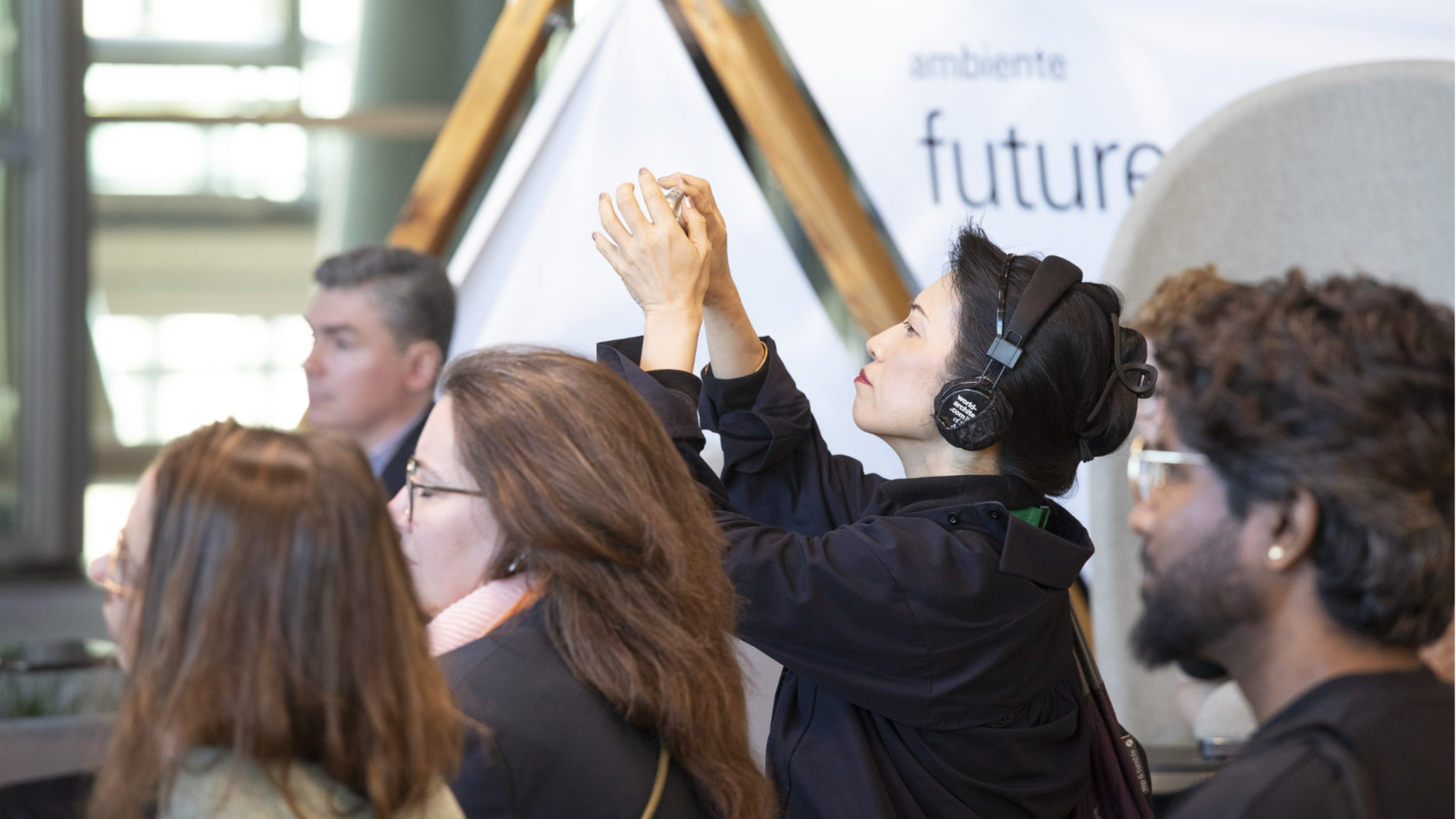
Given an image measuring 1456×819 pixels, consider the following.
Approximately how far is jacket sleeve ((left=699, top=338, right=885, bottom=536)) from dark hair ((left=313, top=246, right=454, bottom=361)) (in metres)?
1.26

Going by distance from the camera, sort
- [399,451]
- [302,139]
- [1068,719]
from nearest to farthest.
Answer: [1068,719], [399,451], [302,139]

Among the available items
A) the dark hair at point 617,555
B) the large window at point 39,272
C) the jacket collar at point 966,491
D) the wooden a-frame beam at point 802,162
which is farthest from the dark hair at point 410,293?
the dark hair at point 617,555

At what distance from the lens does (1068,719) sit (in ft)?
5.33

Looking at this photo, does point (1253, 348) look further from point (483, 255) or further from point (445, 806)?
point (483, 255)

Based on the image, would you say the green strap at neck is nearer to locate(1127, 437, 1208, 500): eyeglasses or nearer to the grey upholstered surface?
locate(1127, 437, 1208, 500): eyeglasses

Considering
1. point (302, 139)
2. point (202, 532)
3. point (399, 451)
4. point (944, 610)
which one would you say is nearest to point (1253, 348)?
point (944, 610)

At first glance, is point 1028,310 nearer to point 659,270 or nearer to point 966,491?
point 966,491

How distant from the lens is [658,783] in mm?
1228

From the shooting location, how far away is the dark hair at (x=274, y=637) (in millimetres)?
922

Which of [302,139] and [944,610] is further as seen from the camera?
[302,139]

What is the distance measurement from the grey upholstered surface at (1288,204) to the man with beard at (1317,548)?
1721 mm

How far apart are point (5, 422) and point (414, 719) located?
3645 millimetres

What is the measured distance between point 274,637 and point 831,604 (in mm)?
715

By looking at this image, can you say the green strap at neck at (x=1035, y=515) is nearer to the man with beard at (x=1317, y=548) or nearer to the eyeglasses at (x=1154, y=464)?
the eyeglasses at (x=1154, y=464)
